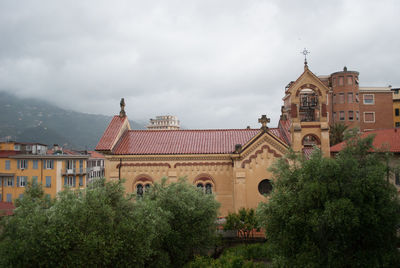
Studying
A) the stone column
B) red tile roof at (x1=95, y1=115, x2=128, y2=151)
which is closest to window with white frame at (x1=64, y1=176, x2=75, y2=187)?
red tile roof at (x1=95, y1=115, x2=128, y2=151)

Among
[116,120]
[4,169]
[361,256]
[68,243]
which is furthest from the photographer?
[4,169]

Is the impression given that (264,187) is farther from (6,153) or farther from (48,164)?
(6,153)

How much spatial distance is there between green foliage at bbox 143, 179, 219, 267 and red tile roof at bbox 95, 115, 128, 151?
9.80 metres

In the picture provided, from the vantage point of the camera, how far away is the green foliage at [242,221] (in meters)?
26.2

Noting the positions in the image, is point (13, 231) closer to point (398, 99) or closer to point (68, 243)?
point (68, 243)

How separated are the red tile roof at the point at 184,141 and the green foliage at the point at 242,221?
267 inches

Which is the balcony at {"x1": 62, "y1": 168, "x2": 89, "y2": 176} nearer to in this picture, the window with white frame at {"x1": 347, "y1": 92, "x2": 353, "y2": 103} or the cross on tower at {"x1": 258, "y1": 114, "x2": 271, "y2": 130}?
the cross on tower at {"x1": 258, "y1": 114, "x2": 271, "y2": 130}

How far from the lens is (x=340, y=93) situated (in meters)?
62.1

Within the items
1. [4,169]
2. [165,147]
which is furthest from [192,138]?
[4,169]

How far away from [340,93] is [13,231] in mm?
63032

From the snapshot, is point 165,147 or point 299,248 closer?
point 299,248

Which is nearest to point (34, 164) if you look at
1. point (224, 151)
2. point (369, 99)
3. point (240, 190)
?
point (224, 151)

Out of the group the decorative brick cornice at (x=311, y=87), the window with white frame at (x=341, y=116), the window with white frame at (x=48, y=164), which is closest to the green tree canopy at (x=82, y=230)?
the decorative brick cornice at (x=311, y=87)

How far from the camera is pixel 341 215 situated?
46.1 ft
